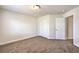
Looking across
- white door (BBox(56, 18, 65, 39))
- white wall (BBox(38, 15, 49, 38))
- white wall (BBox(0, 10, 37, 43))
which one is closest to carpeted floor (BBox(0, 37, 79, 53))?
white wall (BBox(0, 10, 37, 43))

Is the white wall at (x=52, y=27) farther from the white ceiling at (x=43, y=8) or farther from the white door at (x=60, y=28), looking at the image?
the white ceiling at (x=43, y=8)

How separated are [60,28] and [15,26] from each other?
9.68 ft

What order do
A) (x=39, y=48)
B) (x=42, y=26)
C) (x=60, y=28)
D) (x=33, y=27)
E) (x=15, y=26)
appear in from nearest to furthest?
(x=39, y=48) < (x=15, y=26) < (x=60, y=28) < (x=42, y=26) < (x=33, y=27)

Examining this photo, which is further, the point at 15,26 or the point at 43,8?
the point at 15,26

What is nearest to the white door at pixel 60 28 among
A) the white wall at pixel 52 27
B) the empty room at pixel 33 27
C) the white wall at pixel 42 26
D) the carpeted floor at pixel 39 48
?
the empty room at pixel 33 27

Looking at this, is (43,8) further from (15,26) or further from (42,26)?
(42,26)

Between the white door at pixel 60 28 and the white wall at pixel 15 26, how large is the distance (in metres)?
2.28

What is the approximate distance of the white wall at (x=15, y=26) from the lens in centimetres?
442

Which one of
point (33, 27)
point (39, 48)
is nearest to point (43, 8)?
point (39, 48)

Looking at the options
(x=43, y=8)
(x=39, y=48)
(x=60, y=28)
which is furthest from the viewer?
(x=60, y=28)

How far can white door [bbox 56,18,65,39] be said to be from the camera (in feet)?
18.7

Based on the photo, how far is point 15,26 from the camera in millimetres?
5246
